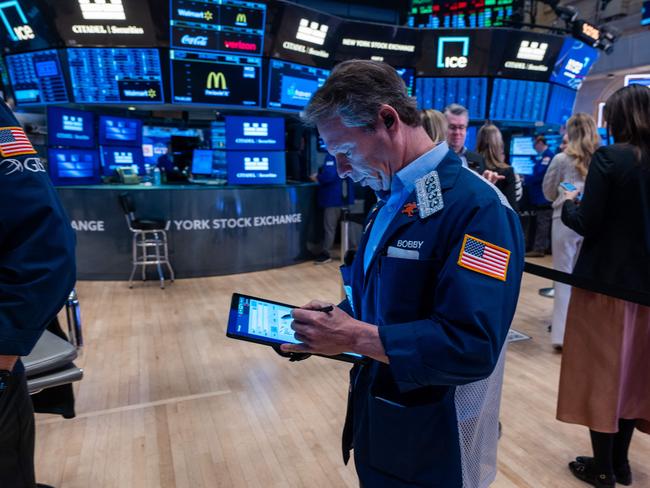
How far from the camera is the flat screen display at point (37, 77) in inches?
225

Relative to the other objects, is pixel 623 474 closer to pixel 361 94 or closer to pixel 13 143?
pixel 361 94

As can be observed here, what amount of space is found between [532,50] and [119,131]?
645cm

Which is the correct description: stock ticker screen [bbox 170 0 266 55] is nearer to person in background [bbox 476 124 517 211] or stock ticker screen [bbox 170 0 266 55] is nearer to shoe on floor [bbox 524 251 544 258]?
person in background [bbox 476 124 517 211]

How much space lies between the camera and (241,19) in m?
5.76

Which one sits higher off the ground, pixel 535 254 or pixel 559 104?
pixel 559 104

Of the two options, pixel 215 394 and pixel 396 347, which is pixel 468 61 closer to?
pixel 215 394

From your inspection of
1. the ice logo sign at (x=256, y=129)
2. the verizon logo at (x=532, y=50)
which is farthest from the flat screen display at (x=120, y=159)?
the verizon logo at (x=532, y=50)

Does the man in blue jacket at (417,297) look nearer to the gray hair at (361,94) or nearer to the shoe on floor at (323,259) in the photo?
the gray hair at (361,94)

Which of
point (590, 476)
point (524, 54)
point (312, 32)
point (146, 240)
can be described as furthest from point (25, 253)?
point (524, 54)

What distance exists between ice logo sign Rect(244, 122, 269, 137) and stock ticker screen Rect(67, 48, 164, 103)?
1.10m

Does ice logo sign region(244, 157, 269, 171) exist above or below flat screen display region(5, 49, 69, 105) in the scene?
below

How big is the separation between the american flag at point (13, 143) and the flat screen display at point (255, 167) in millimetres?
5021

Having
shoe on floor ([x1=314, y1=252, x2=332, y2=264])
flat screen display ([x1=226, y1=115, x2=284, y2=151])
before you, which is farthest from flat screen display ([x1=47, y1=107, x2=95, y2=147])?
shoe on floor ([x1=314, y1=252, x2=332, y2=264])

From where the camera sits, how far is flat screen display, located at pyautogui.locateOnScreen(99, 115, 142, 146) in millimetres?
6648
